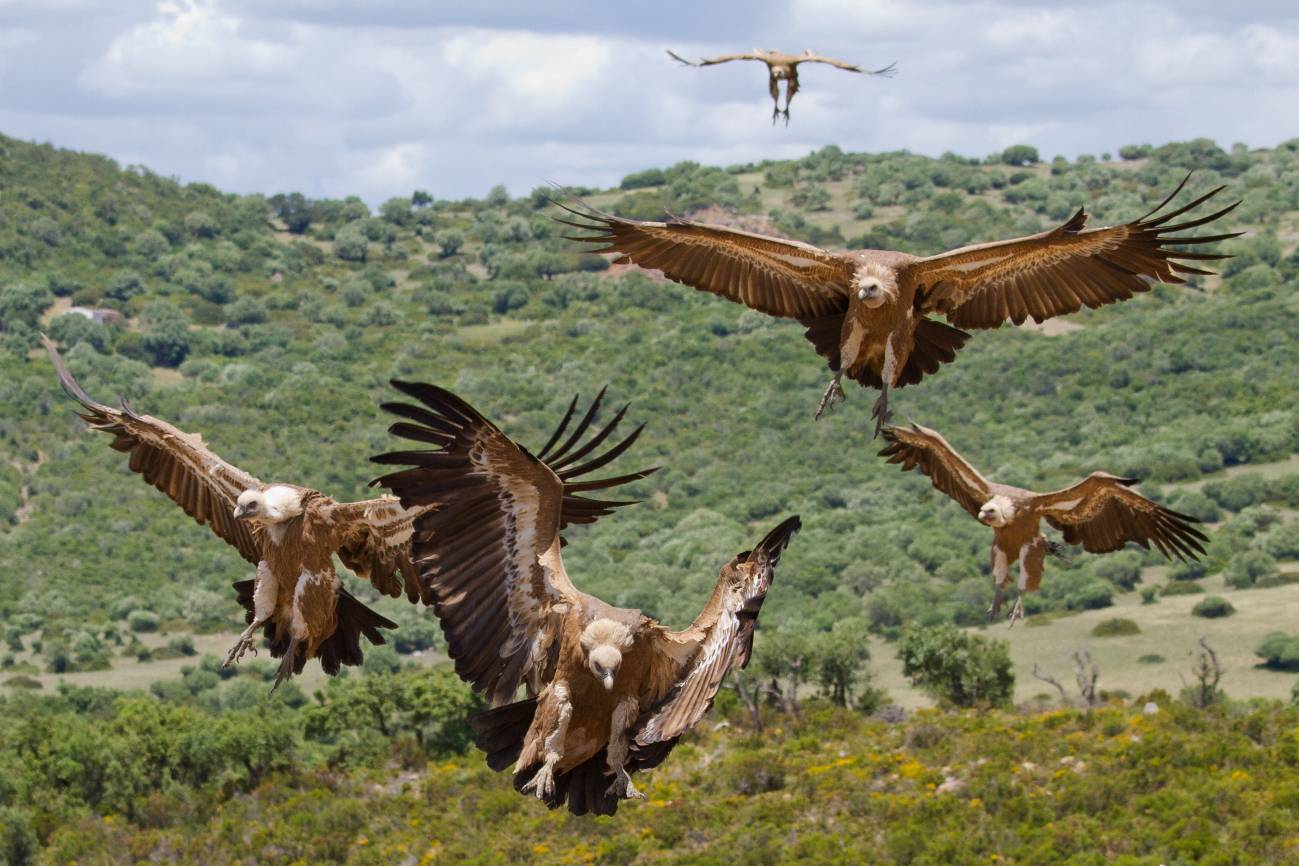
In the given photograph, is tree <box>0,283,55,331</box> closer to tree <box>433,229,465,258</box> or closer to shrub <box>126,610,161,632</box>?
tree <box>433,229,465,258</box>

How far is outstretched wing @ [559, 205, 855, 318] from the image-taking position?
53.6ft

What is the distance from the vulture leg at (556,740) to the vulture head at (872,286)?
4608 millimetres

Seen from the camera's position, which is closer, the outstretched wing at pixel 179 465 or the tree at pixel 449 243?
the outstretched wing at pixel 179 465

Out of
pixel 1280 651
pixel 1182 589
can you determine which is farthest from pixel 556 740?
pixel 1182 589

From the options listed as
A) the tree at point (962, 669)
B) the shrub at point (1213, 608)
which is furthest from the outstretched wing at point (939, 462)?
the shrub at point (1213, 608)

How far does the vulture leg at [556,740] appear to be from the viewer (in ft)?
38.2

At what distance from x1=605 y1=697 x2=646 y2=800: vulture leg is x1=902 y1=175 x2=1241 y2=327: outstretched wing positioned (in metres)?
5.36

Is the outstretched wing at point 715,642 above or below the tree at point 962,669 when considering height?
above

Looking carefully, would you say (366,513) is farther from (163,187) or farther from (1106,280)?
(163,187)

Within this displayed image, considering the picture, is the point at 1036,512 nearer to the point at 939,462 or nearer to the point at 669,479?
the point at 939,462

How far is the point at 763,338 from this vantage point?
14838 cm

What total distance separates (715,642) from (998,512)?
7.21 metres

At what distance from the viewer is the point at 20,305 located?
145 m

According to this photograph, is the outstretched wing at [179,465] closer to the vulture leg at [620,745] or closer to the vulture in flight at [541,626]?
the vulture in flight at [541,626]
